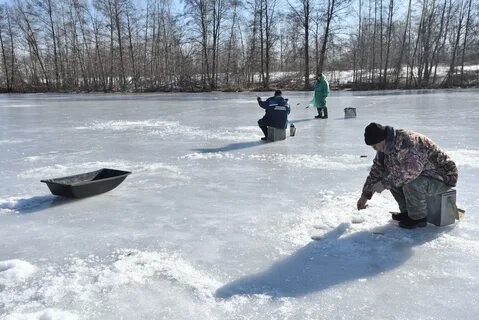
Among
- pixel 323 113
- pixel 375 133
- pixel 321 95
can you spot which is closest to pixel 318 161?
pixel 375 133

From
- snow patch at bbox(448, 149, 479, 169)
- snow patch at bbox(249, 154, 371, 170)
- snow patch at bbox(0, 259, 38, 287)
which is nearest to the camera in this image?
snow patch at bbox(0, 259, 38, 287)

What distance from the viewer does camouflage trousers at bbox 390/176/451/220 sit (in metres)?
3.65

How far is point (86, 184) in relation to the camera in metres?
4.89

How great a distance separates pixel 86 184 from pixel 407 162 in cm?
327

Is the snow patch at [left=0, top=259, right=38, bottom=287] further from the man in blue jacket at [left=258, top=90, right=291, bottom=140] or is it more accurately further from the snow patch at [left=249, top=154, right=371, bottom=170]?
the man in blue jacket at [left=258, top=90, right=291, bottom=140]

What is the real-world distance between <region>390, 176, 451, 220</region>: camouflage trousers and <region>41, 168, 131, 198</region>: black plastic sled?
308 cm

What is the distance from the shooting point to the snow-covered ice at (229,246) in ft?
8.74

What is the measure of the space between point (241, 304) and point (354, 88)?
3210cm

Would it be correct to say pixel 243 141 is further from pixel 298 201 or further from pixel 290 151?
pixel 298 201

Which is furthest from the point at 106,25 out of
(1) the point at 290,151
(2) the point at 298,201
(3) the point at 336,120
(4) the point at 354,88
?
(2) the point at 298,201

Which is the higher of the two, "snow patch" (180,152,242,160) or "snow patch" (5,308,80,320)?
"snow patch" (5,308,80,320)

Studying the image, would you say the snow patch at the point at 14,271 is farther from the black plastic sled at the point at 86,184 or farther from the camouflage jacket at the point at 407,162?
the camouflage jacket at the point at 407,162

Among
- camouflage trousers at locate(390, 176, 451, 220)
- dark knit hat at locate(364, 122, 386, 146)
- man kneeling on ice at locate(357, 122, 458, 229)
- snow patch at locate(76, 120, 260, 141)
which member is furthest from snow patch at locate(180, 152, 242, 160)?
dark knit hat at locate(364, 122, 386, 146)

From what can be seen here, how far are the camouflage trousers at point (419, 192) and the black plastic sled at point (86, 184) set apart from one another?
10.1 ft
